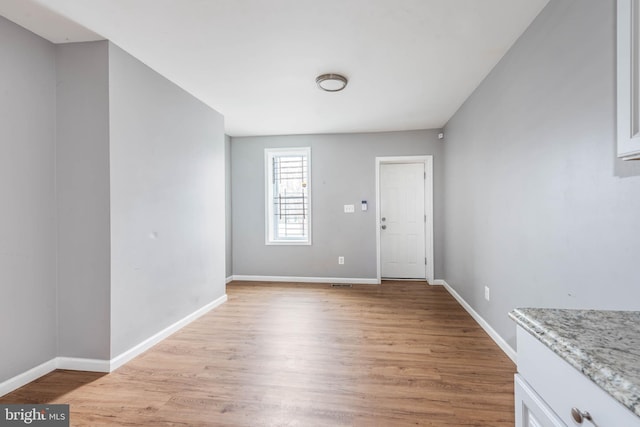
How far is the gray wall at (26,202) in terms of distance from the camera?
1.91m

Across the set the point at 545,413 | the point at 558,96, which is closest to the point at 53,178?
the point at 545,413

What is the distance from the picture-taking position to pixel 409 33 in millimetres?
2123

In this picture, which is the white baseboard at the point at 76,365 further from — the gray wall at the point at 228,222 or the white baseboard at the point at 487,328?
the white baseboard at the point at 487,328

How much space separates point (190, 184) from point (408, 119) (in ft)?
9.91

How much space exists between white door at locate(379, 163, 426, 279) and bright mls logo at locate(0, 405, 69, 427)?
13.8 feet

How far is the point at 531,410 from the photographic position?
2.85ft

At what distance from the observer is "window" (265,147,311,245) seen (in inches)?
198

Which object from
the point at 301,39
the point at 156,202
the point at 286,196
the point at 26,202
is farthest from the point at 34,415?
the point at 286,196

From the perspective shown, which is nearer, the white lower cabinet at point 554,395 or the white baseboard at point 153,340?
the white lower cabinet at point 554,395

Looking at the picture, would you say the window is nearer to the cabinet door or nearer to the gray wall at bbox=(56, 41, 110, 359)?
the gray wall at bbox=(56, 41, 110, 359)

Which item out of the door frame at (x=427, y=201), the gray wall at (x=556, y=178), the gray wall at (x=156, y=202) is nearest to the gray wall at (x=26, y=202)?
the gray wall at (x=156, y=202)

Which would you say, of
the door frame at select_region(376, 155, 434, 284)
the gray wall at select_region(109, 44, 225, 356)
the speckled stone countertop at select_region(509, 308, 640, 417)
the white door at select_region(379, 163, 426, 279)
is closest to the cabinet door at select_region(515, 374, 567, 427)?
the speckled stone countertop at select_region(509, 308, 640, 417)

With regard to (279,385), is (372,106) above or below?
above

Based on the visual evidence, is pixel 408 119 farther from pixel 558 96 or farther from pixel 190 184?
pixel 190 184
